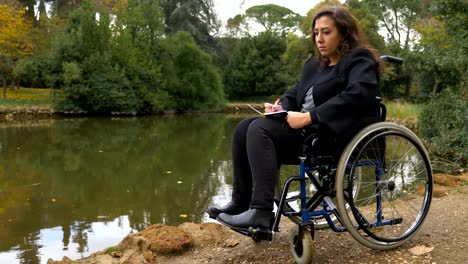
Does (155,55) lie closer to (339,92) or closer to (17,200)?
(17,200)

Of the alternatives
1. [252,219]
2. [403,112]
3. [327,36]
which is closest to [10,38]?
[403,112]

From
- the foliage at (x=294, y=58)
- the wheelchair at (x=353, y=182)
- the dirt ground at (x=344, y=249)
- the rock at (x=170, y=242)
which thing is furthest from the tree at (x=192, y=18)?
the wheelchair at (x=353, y=182)

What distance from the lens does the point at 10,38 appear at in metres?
20.5

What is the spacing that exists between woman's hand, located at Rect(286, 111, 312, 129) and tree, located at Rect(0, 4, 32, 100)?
68.7ft

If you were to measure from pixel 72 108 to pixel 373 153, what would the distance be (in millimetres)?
21042

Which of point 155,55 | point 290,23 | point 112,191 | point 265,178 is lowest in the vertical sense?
point 112,191

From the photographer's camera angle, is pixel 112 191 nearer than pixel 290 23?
Yes

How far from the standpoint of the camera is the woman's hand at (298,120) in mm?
1999

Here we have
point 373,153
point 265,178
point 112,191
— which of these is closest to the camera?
point 265,178

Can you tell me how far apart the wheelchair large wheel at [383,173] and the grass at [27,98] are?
20.3 meters

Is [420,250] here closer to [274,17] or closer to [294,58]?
[294,58]

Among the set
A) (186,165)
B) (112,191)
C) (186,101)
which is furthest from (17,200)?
(186,101)

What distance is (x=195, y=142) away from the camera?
11641 millimetres

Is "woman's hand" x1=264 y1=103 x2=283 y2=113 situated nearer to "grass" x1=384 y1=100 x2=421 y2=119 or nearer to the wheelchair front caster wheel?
the wheelchair front caster wheel
